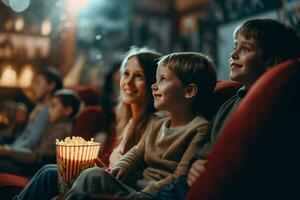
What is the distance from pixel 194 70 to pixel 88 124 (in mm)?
1537

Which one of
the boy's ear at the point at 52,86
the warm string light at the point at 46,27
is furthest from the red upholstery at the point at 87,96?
the warm string light at the point at 46,27

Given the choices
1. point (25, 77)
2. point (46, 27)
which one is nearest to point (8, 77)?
point (25, 77)

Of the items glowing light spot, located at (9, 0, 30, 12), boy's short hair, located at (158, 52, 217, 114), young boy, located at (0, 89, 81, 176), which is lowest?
young boy, located at (0, 89, 81, 176)

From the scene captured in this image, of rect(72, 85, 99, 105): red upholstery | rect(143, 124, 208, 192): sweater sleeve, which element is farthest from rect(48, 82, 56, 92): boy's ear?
rect(143, 124, 208, 192): sweater sleeve

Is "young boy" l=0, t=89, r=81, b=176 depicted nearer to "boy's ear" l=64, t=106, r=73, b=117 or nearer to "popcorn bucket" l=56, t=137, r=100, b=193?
"boy's ear" l=64, t=106, r=73, b=117

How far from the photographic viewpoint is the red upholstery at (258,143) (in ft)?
3.84

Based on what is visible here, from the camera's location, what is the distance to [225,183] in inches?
46.8

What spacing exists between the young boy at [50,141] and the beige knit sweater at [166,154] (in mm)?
1102

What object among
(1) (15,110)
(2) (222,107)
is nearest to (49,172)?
(2) (222,107)

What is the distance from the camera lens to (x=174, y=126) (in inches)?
70.3

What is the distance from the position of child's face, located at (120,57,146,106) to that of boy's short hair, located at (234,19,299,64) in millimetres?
654

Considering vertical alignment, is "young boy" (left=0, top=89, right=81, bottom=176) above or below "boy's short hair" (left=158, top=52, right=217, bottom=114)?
below

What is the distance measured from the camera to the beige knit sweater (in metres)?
1.57

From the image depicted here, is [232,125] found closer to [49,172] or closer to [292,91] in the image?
[292,91]
